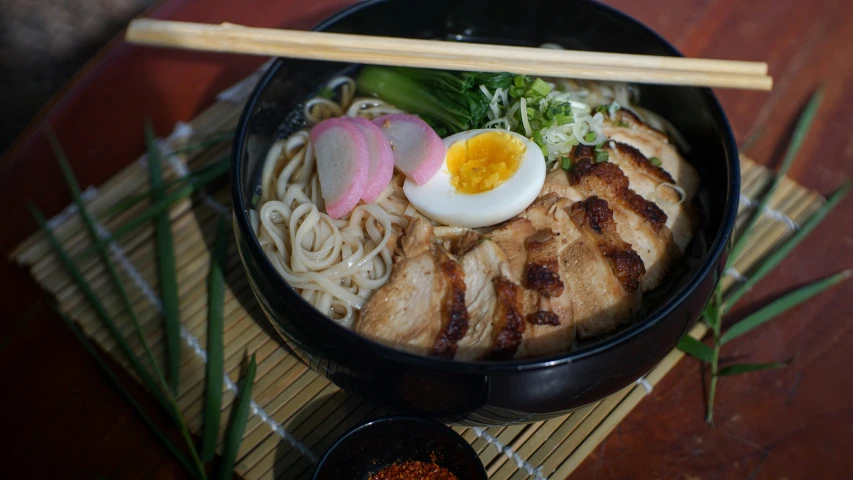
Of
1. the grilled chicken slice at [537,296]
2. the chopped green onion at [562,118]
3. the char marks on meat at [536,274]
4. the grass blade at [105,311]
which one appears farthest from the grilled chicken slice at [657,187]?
the grass blade at [105,311]

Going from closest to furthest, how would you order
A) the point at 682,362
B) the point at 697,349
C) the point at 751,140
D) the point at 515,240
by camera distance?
the point at 515,240
the point at 697,349
the point at 682,362
the point at 751,140

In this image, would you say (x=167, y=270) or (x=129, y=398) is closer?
(x=129, y=398)

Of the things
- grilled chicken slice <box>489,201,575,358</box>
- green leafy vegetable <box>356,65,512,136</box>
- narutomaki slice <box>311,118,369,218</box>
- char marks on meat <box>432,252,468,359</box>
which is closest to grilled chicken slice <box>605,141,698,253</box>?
grilled chicken slice <box>489,201,575,358</box>

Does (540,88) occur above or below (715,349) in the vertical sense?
above

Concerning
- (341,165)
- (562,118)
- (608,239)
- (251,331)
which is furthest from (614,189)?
(251,331)

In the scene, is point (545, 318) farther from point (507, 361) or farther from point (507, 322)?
point (507, 361)

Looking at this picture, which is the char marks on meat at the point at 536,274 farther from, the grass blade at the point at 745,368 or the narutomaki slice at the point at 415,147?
the grass blade at the point at 745,368
